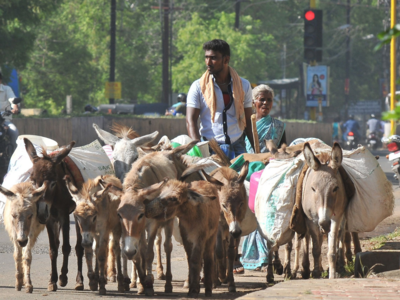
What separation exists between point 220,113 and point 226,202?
150 centimetres

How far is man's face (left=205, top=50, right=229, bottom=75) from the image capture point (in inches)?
320

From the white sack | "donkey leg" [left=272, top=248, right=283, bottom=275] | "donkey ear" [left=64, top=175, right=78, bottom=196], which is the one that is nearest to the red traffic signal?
"donkey leg" [left=272, top=248, right=283, bottom=275]

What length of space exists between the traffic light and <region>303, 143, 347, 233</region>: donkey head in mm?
14807

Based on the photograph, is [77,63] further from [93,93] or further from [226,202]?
[226,202]

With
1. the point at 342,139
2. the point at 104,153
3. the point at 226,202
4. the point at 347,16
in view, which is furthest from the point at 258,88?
the point at 347,16

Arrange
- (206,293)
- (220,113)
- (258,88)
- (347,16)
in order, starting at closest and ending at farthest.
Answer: (206,293) → (220,113) → (258,88) → (347,16)

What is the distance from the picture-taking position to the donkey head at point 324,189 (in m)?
7.01

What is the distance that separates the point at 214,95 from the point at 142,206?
2208mm

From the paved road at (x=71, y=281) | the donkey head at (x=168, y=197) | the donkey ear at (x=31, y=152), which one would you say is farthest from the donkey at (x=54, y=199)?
the donkey head at (x=168, y=197)

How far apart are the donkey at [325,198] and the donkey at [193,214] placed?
0.93 meters

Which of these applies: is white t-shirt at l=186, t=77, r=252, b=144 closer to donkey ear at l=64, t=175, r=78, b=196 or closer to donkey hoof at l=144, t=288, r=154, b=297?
donkey ear at l=64, t=175, r=78, b=196

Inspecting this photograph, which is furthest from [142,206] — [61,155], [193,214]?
[61,155]

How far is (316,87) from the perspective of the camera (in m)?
27.9

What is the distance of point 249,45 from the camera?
4688cm
